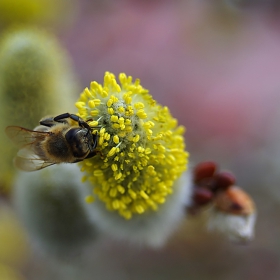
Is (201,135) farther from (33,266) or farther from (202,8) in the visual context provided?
(33,266)

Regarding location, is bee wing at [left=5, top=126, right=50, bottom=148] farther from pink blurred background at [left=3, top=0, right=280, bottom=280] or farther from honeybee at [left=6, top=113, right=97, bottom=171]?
pink blurred background at [left=3, top=0, right=280, bottom=280]

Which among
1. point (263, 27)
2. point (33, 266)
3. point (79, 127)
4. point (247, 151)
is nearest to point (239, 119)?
point (247, 151)

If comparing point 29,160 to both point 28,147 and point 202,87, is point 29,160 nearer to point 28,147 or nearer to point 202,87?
point 28,147

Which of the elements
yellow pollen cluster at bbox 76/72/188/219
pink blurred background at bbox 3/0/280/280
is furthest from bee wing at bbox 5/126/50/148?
pink blurred background at bbox 3/0/280/280

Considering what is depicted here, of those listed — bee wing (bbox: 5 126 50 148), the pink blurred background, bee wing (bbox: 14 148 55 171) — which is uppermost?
the pink blurred background

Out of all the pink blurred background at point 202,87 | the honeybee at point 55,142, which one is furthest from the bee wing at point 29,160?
the pink blurred background at point 202,87

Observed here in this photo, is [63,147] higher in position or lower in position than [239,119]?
lower

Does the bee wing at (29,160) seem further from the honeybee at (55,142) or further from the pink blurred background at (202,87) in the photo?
the pink blurred background at (202,87)
